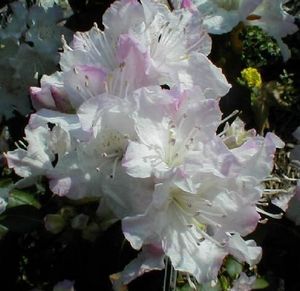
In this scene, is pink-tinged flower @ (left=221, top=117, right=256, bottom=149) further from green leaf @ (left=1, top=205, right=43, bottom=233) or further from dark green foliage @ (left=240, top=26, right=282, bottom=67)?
dark green foliage @ (left=240, top=26, right=282, bottom=67)

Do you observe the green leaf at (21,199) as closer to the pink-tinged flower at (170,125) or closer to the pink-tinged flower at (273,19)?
the pink-tinged flower at (170,125)

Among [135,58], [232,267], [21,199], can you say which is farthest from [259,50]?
[135,58]

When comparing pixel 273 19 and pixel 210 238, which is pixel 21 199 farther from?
pixel 273 19

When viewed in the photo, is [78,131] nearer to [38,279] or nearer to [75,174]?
[75,174]

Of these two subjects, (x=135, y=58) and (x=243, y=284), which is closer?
(x=135, y=58)

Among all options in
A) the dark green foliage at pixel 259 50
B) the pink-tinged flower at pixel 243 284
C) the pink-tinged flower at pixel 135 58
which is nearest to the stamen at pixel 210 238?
the pink-tinged flower at pixel 135 58

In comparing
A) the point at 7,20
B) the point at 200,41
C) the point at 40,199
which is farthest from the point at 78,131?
the point at 7,20

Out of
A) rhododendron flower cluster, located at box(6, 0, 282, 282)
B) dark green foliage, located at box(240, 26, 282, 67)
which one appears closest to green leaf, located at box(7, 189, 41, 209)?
rhododendron flower cluster, located at box(6, 0, 282, 282)
